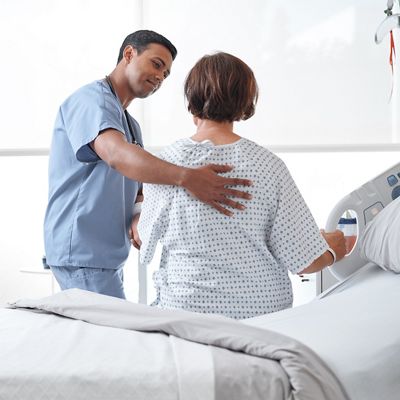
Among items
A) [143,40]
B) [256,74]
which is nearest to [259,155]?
[143,40]

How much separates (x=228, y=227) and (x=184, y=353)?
459 millimetres

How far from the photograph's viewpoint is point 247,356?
109cm

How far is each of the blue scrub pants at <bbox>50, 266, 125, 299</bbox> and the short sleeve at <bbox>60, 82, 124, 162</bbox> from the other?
32cm

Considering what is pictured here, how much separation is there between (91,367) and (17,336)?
0.22 metres

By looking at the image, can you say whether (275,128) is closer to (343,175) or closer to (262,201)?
(343,175)

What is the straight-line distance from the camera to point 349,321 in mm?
1415

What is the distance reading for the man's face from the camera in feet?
7.16

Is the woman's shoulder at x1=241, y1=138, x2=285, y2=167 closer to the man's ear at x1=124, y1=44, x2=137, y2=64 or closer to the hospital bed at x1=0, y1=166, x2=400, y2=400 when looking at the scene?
the hospital bed at x1=0, y1=166, x2=400, y2=400

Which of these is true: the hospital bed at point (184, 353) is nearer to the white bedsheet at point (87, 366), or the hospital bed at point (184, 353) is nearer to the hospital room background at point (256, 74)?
the white bedsheet at point (87, 366)

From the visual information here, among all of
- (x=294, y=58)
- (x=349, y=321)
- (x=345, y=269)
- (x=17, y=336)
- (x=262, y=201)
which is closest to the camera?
(x=17, y=336)

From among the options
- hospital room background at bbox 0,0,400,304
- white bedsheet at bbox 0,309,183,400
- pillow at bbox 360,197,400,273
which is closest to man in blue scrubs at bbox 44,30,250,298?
pillow at bbox 360,197,400,273

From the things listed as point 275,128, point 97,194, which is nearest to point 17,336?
point 97,194

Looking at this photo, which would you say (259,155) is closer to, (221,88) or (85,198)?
(221,88)

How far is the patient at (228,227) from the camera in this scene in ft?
4.95
